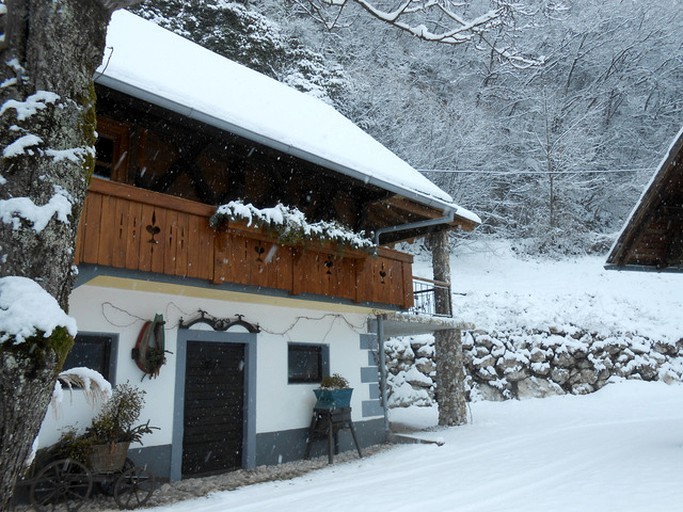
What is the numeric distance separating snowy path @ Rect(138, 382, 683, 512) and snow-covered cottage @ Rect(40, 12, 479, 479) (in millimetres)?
1557

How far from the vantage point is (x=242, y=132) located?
26.0 ft

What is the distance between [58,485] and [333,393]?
4555mm

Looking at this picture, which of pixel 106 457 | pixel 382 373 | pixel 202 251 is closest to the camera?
pixel 106 457

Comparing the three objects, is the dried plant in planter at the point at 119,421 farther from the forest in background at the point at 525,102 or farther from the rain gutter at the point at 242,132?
the forest in background at the point at 525,102

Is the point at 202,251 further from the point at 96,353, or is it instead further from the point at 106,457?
the point at 106,457

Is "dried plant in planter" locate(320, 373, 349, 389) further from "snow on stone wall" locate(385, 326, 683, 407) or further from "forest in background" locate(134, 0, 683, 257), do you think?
"forest in background" locate(134, 0, 683, 257)

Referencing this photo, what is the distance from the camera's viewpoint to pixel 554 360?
Answer: 1606cm

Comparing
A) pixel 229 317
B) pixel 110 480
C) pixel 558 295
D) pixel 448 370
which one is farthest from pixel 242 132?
pixel 558 295

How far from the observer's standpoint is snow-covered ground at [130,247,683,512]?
602 centimetres

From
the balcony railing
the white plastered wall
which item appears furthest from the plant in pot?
the balcony railing

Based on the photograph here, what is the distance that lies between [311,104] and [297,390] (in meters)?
6.80

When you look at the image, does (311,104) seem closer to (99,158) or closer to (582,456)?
(99,158)

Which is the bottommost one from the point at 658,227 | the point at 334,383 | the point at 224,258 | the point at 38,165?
the point at 334,383

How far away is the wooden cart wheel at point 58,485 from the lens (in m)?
5.95
